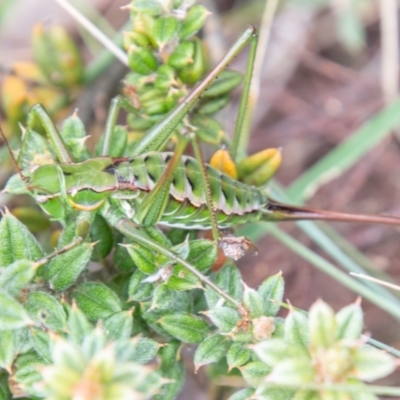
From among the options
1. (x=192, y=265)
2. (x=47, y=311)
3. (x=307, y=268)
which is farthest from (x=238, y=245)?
(x=307, y=268)

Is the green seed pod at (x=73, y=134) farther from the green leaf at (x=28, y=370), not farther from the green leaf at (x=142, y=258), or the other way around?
the green leaf at (x=28, y=370)

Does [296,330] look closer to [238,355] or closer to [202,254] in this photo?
[238,355]

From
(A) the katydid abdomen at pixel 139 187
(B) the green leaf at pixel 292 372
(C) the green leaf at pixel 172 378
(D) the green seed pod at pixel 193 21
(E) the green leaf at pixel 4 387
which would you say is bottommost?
(E) the green leaf at pixel 4 387

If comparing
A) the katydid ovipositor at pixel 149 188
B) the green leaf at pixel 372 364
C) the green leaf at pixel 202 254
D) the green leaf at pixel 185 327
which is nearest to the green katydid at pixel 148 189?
the katydid ovipositor at pixel 149 188

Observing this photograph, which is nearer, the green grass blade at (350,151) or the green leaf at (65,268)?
the green leaf at (65,268)

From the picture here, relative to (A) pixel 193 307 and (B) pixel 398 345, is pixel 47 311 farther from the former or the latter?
(B) pixel 398 345
